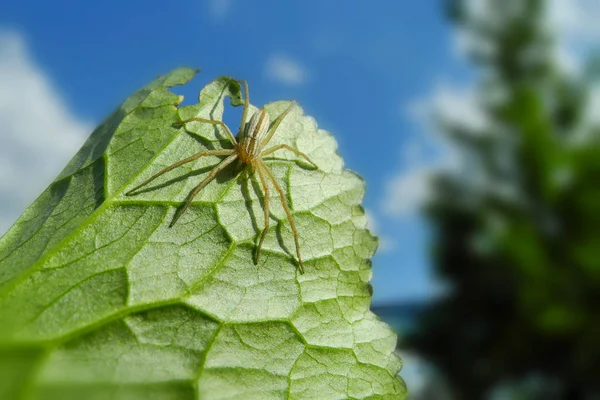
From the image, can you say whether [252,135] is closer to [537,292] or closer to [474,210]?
[537,292]

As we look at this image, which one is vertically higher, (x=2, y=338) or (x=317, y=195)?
(x=317, y=195)

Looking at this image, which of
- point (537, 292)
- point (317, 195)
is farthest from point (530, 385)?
point (317, 195)

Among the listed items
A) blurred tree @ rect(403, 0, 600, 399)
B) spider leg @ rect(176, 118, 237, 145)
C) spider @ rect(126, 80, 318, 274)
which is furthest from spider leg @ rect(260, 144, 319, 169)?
blurred tree @ rect(403, 0, 600, 399)

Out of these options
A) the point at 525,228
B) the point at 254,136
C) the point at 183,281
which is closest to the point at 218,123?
the point at 254,136

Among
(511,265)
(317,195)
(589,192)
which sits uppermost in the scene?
(589,192)

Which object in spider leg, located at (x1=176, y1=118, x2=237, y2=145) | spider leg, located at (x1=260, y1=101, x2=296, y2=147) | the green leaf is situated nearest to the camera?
the green leaf

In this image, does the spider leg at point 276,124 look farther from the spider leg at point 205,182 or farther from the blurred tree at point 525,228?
the blurred tree at point 525,228

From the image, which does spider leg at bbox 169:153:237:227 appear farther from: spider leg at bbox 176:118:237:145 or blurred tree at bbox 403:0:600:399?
blurred tree at bbox 403:0:600:399
